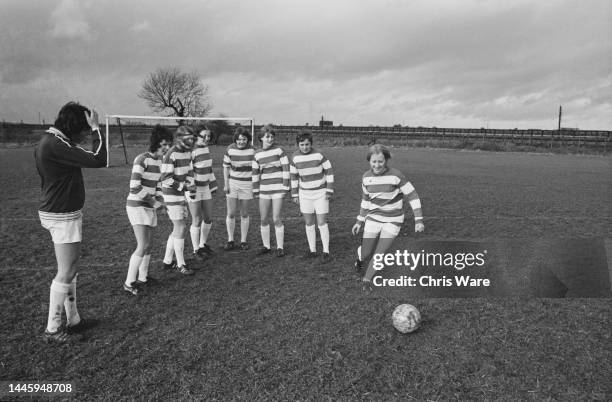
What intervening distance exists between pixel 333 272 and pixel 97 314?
2924 millimetres

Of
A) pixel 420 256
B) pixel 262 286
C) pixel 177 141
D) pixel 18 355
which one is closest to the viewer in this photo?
pixel 18 355

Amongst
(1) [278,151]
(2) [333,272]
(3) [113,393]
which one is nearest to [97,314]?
(3) [113,393]

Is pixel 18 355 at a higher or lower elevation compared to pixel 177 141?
lower

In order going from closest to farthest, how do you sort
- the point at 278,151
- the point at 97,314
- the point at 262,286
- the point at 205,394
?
the point at 205,394
the point at 97,314
the point at 262,286
the point at 278,151

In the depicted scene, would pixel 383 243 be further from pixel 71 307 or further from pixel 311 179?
pixel 71 307

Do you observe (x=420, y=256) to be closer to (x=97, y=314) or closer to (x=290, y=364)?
(x=290, y=364)

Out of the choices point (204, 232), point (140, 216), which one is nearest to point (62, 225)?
point (140, 216)

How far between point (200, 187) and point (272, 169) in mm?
1108

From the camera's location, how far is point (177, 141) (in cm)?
562

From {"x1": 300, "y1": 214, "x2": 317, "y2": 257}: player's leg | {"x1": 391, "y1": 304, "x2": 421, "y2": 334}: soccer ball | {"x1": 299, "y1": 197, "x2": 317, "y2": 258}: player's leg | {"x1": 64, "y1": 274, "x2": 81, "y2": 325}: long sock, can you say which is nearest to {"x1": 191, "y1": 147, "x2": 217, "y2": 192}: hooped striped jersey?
{"x1": 299, "y1": 197, "x2": 317, "y2": 258}: player's leg

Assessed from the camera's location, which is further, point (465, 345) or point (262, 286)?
point (262, 286)

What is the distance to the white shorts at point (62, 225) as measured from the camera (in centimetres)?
367

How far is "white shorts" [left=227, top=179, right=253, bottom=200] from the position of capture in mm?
6691

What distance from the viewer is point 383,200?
5148 millimetres
